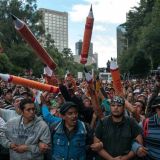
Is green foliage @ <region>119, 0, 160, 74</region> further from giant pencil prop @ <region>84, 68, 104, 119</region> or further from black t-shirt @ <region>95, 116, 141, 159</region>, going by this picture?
black t-shirt @ <region>95, 116, 141, 159</region>

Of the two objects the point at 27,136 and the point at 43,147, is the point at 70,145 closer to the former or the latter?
the point at 43,147

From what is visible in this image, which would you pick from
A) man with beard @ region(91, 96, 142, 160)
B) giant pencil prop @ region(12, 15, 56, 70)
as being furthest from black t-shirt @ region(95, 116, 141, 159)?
giant pencil prop @ region(12, 15, 56, 70)

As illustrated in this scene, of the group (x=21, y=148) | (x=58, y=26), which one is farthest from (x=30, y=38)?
(x=58, y=26)

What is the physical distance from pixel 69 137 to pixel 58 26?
520ft

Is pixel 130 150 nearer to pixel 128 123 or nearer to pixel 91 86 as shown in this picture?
pixel 128 123

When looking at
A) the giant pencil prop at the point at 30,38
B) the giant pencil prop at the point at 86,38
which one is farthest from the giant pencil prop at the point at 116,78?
the giant pencil prop at the point at 86,38

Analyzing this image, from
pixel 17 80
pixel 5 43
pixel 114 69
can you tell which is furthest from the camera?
pixel 5 43

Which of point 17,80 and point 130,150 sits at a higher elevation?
point 17,80

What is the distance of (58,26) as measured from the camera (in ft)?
535

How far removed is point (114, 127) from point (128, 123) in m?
0.19

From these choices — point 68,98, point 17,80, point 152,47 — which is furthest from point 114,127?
point 152,47

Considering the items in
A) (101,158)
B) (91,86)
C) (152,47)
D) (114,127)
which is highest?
(152,47)

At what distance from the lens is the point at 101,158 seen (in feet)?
19.9

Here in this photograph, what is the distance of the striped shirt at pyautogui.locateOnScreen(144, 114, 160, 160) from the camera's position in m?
5.89
